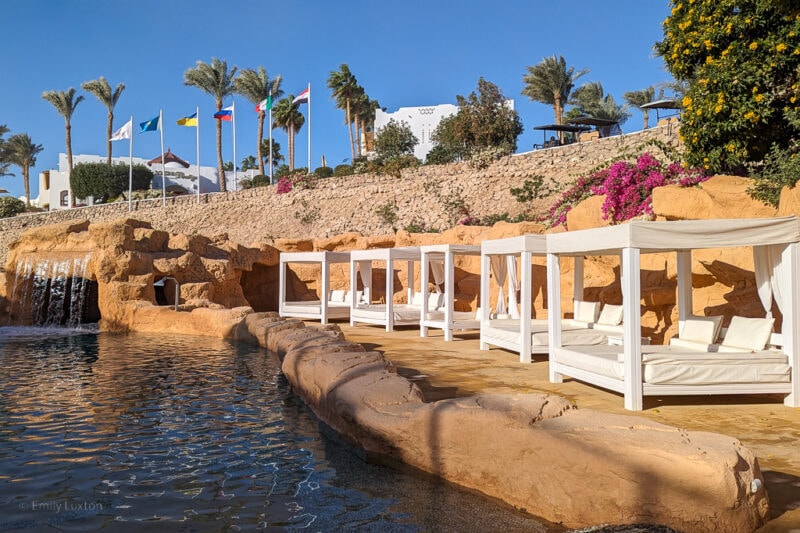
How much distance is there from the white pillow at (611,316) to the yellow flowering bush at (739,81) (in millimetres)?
3998

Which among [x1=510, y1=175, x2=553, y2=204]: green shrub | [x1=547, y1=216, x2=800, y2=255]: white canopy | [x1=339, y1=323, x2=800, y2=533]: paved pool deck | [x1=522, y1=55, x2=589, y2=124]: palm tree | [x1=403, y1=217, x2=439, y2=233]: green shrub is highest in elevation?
[x1=522, y1=55, x2=589, y2=124]: palm tree

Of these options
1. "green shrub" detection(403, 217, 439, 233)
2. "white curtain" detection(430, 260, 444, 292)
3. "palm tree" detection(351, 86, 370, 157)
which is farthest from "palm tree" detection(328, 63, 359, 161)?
"white curtain" detection(430, 260, 444, 292)

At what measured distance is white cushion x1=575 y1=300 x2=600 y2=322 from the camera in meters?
11.2

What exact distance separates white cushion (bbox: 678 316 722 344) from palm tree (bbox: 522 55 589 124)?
1234 inches

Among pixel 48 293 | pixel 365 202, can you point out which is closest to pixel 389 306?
pixel 48 293

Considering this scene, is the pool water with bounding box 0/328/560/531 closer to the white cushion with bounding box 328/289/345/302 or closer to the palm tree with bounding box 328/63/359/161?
the white cushion with bounding box 328/289/345/302

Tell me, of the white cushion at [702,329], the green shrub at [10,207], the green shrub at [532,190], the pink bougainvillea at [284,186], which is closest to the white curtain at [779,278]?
the white cushion at [702,329]

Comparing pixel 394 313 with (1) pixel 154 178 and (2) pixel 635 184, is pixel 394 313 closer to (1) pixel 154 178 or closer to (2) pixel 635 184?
(2) pixel 635 184

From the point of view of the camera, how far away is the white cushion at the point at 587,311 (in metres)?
11.2

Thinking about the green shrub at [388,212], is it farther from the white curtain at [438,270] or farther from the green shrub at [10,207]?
the green shrub at [10,207]

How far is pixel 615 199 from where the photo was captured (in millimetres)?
15602

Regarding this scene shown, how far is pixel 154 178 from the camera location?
54969 millimetres

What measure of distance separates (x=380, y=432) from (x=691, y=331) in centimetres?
513

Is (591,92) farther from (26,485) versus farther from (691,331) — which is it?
(26,485)
